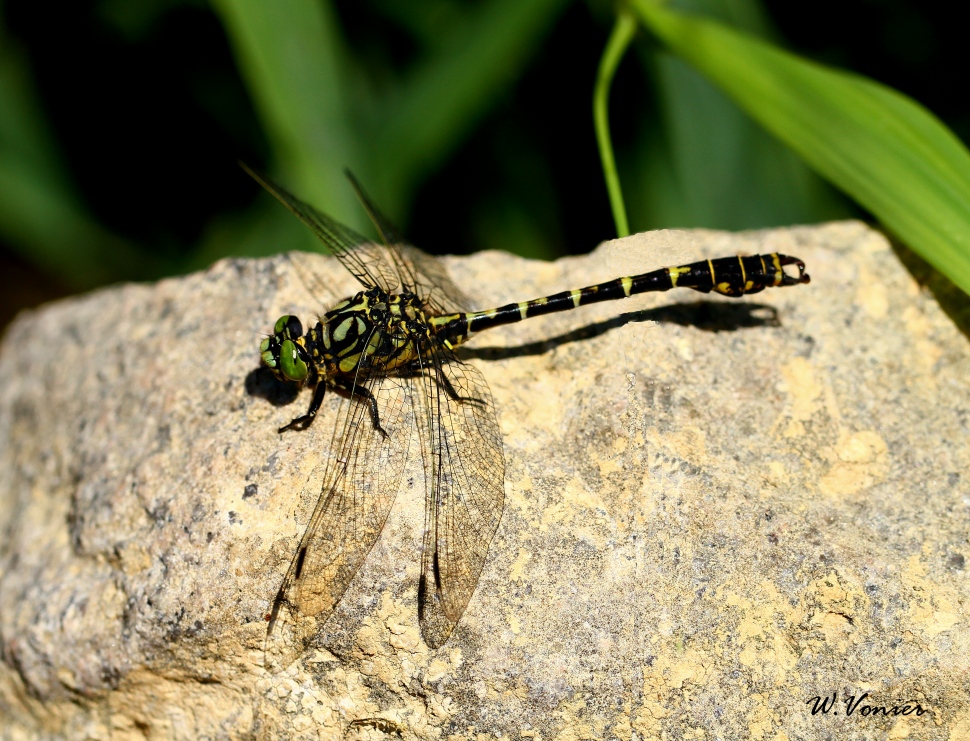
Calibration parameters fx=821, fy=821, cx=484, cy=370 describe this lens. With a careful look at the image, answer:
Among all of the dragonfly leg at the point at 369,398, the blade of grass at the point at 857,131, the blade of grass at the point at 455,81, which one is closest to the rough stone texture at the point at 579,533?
the dragonfly leg at the point at 369,398

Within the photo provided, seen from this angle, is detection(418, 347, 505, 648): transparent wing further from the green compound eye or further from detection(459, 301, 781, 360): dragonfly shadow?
the green compound eye

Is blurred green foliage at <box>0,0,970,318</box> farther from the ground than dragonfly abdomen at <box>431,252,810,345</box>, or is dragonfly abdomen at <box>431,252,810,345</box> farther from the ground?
blurred green foliage at <box>0,0,970,318</box>

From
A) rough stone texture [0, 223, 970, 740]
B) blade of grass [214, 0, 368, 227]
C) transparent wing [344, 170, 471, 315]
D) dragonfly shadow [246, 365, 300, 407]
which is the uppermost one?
blade of grass [214, 0, 368, 227]

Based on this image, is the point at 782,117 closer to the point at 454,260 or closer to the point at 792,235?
the point at 792,235

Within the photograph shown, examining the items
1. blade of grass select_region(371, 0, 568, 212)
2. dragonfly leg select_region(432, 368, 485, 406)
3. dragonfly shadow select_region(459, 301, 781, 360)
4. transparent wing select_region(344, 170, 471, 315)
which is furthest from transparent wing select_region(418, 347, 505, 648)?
blade of grass select_region(371, 0, 568, 212)

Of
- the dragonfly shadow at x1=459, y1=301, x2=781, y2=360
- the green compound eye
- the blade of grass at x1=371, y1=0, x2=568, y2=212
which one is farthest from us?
the blade of grass at x1=371, y1=0, x2=568, y2=212

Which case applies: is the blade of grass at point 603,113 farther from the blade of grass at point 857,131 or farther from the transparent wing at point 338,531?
the transparent wing at point 338,531

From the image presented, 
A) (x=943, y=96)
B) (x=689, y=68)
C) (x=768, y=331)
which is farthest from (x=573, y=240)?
(x=943, y=96)
